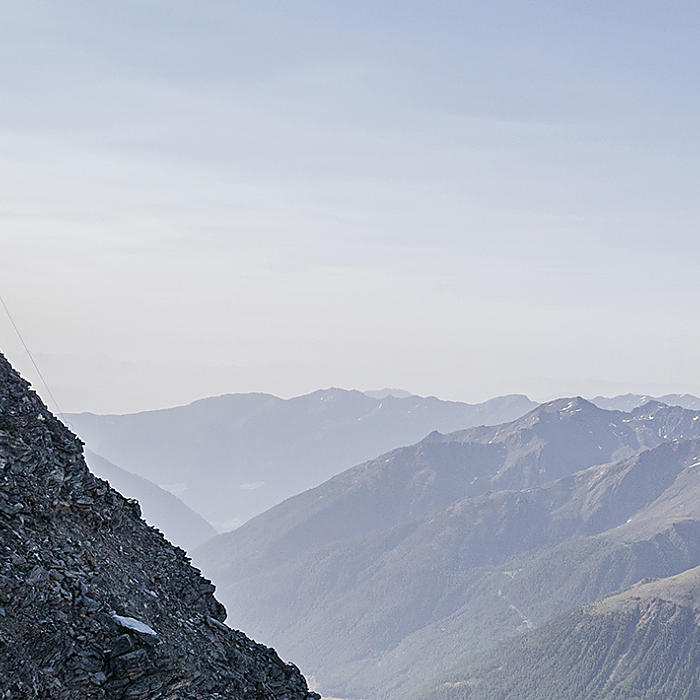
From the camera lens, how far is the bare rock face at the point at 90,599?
2611 centimetres

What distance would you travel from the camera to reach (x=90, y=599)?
28.7 m

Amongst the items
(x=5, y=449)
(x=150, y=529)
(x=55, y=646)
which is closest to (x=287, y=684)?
(x=150, y=529)

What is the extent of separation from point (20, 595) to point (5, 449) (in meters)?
7.27

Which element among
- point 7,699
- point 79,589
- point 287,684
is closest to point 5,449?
point 79,589

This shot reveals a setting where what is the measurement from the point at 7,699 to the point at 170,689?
6.11 metres

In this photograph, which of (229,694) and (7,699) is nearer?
(7,699)

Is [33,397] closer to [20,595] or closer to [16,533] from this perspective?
[16,533]

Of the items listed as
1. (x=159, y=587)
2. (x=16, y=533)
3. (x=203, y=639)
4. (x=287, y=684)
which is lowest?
(x=287, y=684)

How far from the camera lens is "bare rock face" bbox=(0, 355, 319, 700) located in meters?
26.1

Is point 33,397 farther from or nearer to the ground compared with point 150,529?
farther from the ground

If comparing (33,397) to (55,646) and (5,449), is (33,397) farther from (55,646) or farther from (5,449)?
(55,646)

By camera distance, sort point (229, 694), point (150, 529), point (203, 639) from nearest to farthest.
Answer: point (229, 694), point (203, 639), point (150, 529)

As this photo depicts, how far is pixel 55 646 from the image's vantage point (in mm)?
26219

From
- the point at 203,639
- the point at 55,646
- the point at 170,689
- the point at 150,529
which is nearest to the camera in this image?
the point at 55,646
